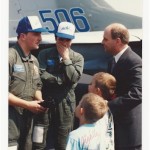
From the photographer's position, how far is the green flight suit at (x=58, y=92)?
310 cm

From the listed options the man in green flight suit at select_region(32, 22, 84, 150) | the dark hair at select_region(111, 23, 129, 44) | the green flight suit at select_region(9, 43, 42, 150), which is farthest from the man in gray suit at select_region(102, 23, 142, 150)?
the green flight suit at select_region(9, 43, 42, 150)

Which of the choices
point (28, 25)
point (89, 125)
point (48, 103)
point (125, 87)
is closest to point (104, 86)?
point (125, 87)

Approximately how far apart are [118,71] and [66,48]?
38cm

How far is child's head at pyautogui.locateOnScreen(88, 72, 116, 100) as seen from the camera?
120 inches

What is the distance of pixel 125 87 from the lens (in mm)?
3084

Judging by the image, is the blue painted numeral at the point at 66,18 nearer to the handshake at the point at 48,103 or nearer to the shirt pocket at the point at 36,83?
the shirt pocket at the point at 36,83

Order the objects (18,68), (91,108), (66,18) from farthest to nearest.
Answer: (66,18)
(18,68)
(91,108)

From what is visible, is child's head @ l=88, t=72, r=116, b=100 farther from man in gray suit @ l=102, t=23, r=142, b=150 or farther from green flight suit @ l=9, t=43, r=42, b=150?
green flight suit @ l=9, t=43, r=42, b=150

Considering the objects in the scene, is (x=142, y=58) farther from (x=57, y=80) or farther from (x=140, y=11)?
(x=57, y=80)

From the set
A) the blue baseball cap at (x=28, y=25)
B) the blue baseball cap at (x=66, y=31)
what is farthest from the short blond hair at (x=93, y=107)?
the blue baseball cap at (x=28, y=25)

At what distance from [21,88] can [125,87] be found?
2.27 ft

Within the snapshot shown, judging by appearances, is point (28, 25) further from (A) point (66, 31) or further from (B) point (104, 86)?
(B) point (104, 86)

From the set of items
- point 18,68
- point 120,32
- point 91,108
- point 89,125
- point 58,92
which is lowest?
point 89,125
